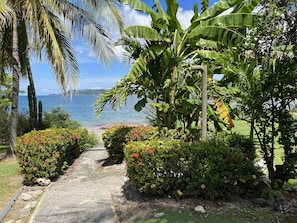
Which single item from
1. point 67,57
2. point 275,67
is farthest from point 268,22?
point 67,57

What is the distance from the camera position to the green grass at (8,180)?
15.7 feet

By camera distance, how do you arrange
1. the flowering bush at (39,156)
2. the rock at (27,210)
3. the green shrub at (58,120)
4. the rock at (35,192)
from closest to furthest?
1. the rock at (27,210)
2. the rock at (35,192)
3. the flowering bush at (39,156)
4. the green shrub at (58,120)

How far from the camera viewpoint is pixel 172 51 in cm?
638

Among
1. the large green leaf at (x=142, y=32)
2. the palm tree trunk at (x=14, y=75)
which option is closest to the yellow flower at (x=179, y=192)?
the large green leaf at (x=142, y=32)

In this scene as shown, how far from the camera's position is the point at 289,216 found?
373 cm

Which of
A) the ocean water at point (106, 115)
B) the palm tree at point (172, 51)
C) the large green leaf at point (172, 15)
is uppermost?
the large green leaf at point (172, 15)

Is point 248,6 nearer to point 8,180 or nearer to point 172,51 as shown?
point 172,51

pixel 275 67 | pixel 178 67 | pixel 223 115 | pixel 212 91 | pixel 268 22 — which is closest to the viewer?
pixel 268 22

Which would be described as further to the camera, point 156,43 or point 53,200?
point 156,43

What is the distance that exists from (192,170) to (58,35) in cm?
741

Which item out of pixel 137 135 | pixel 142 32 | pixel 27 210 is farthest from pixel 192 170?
pixel 142 32

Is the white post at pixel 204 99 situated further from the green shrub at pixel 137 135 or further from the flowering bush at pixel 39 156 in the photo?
the flowering bush at pixel 39 156

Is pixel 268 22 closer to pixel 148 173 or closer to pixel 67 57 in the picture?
pixel 148 173

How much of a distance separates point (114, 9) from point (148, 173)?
Answer: 6420 millimetres
